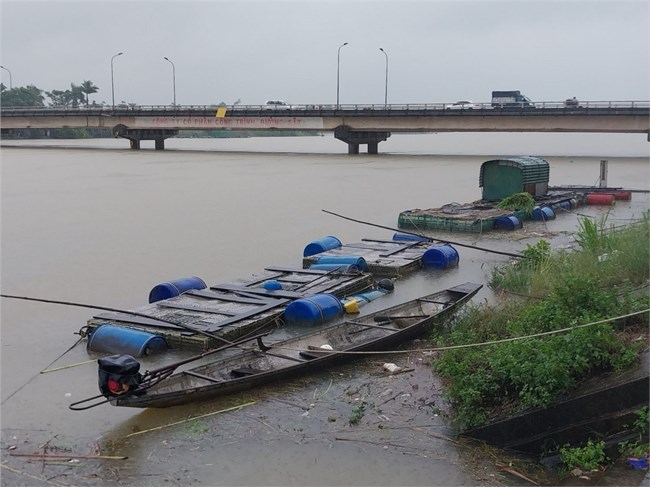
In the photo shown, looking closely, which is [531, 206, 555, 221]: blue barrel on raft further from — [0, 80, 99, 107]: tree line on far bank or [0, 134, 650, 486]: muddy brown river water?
[0, 80, 99, 107]: tree line on far bank

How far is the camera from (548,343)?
659 centimetres

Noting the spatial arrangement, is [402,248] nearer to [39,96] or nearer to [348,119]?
[348,119]

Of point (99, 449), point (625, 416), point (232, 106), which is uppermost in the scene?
point (232, 106)

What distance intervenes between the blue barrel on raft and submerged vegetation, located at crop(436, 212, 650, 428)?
1188cm

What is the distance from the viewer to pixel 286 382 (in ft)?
26.4

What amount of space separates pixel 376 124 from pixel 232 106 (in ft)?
45.4

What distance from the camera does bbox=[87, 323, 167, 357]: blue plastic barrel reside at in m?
9.28

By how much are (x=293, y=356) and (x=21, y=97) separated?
113 meters

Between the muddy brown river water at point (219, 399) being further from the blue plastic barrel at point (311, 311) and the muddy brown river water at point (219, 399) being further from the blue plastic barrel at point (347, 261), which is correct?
the blue plastic barrel at point (311, 311)

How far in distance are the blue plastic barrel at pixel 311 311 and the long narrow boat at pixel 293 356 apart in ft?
2.65

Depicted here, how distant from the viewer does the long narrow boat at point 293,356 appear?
23.5ft

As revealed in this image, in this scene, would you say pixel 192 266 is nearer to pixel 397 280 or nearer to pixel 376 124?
pixel 397 280

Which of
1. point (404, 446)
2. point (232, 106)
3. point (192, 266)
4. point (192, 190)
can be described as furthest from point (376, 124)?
point (404, 446)

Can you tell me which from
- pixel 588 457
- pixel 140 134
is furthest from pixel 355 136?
pixel 588 457
